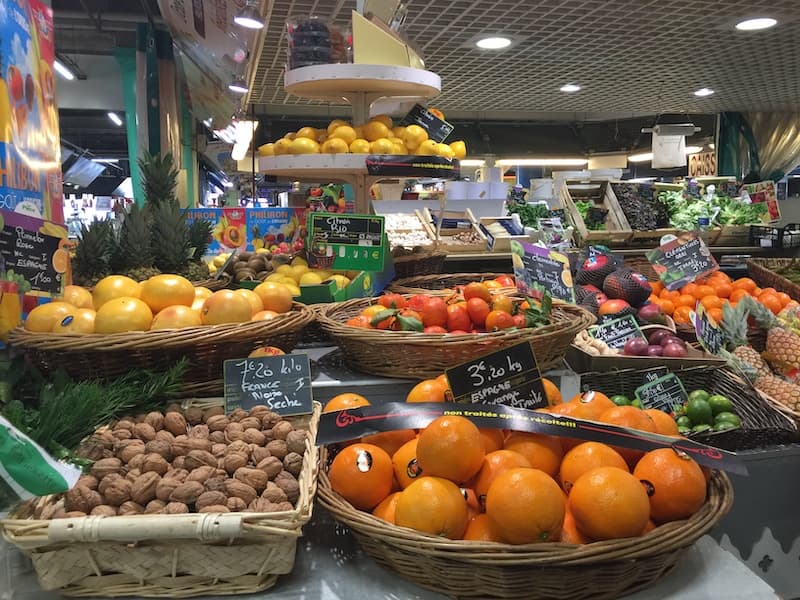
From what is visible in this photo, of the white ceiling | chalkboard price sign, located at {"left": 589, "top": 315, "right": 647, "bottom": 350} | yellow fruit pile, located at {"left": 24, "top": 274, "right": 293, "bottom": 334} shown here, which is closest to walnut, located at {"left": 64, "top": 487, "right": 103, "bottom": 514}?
yellow fruit pile, located at {"left": 24, "top": 274, "right": 293, "bottom": 334}

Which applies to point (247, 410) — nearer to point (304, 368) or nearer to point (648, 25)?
point (304, 368)

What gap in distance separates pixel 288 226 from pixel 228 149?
17.6ft

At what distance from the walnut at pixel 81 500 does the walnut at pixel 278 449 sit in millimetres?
331

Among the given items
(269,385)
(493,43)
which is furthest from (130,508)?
(493,43)

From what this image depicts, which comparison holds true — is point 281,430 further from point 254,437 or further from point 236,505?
point 236,505

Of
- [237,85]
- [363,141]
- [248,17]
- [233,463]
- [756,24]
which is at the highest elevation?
[756,24]

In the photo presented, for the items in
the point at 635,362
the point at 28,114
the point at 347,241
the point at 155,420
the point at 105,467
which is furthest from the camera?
the point at 347,241

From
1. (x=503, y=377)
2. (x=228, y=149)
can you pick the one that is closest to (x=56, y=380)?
(x=503, y=377)

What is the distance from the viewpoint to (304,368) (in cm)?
167

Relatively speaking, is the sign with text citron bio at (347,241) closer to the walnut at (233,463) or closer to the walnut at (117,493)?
the walnut at (233,463)

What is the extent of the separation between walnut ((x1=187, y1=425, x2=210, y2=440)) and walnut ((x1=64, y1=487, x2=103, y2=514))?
9.8 inches

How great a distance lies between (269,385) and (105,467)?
1.51 feet

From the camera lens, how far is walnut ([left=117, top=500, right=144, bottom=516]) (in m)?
1.18

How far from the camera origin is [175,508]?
1.17 m
